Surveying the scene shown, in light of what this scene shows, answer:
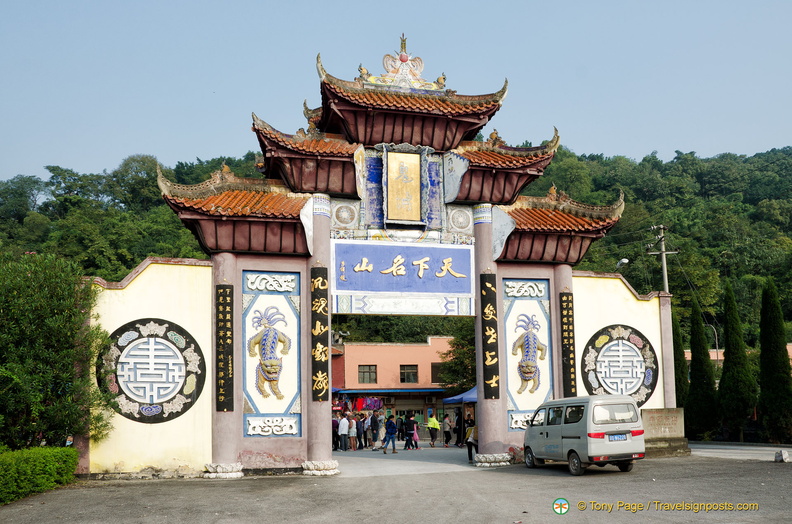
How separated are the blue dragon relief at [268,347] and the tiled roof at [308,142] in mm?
4328

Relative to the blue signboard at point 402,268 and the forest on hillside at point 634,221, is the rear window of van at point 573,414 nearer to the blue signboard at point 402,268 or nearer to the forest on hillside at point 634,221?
the blue signboard at point 402,268

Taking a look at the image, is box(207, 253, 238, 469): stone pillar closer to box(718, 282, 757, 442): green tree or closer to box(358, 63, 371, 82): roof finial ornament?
box(358, 63, 371, 82): roof finial ornament

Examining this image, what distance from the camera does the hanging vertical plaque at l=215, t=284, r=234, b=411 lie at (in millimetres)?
18766

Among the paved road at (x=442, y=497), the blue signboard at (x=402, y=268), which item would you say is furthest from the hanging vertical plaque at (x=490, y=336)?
the paved road at (x=442, y=497)

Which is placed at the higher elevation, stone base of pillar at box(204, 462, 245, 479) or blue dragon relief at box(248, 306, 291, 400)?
blue dragon relief at box(248, 306, 291, 400)

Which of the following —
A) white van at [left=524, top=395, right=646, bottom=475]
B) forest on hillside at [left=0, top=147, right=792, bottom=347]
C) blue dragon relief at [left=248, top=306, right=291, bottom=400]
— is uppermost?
forest on hillside at [left=0, top=147, right=792, bottom=347]

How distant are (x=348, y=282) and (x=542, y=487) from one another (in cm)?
774

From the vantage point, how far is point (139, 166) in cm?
9588

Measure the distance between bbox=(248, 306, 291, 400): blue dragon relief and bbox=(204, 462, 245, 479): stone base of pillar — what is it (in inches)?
75.4

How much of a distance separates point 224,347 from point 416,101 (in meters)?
8.73

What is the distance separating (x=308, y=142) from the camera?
21031mm

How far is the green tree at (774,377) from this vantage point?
26906 mm

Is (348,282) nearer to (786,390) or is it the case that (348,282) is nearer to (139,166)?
(786,390)

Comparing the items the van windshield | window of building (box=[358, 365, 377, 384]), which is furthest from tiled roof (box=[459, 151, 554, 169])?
window of building (box=[358, 365, 377, 384])
